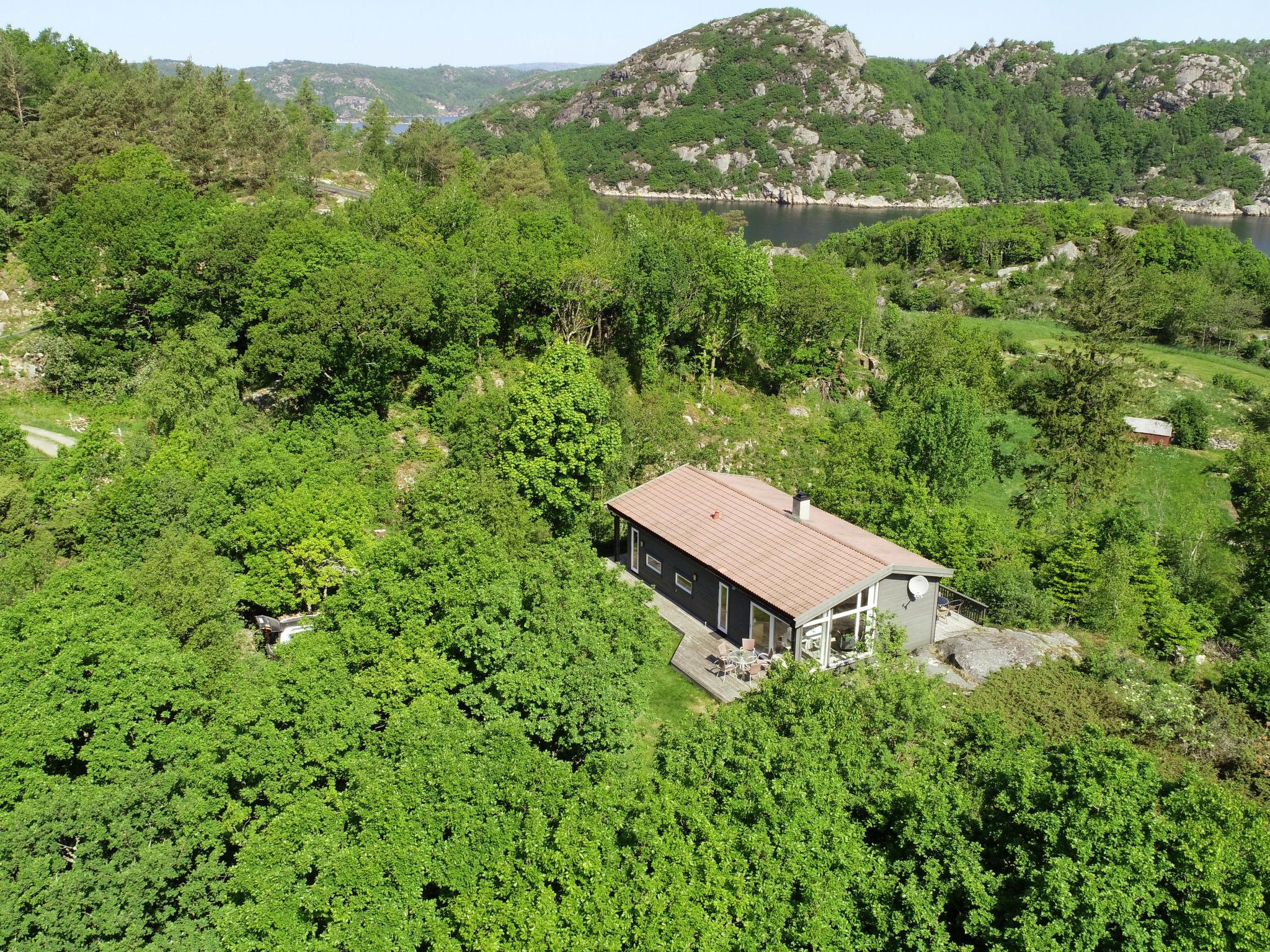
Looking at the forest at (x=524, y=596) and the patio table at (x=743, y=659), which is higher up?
the forest at (x=524, y=596)

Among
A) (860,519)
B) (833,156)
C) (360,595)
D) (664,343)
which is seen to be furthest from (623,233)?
(833,156)

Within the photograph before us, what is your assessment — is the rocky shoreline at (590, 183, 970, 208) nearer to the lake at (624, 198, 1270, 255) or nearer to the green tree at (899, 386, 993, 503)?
the lake at (624, 198, 1270, 255)

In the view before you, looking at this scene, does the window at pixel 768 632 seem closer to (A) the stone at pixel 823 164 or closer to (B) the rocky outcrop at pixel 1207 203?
(A) the stone at pixel 823 164

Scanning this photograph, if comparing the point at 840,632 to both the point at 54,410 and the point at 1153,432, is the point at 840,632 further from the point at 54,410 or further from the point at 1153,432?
the point at 1153,432

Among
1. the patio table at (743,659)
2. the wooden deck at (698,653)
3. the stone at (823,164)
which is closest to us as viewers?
the wooden deck at (698,653)

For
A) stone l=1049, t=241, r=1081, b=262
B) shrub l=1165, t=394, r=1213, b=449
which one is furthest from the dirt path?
stone l=1049, t=241, r=1081, b=262

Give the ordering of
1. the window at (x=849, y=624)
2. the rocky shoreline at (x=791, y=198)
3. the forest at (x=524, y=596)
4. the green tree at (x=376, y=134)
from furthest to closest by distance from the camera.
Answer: the rocky shoreline at (x=791, y=198) → the green tree at (x=376, y=134) → the window at (x=849, y=624) → the forest at (x=524, y=596)

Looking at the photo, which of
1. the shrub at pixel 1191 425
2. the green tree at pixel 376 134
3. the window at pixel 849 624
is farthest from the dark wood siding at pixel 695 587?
the green tree at pixel 376 134
